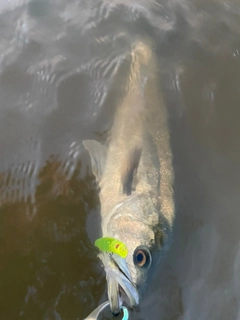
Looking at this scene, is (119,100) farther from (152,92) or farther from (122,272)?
(122,272)

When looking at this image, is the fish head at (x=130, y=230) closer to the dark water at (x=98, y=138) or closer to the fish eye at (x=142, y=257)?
the fish eye at (x=142, y=257)

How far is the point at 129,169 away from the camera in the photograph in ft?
8.12

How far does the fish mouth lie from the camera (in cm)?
199

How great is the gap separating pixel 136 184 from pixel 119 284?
2.18 feet

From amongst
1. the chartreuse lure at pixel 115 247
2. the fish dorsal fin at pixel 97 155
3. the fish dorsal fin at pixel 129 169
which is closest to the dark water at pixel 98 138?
the fish dorsal fin at pixel 97 155

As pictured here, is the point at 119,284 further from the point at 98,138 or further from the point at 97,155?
the point at 98,138

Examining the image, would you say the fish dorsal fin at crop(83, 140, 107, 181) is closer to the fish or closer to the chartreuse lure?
the fish

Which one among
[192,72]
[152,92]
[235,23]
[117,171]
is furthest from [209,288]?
[235,23]

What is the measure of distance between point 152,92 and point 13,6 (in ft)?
4.97

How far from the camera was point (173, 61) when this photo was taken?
331cm

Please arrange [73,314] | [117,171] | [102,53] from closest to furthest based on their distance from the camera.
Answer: [73,314] < [117,171] < [102,53]

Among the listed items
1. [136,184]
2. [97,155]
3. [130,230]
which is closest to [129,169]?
[136,184]

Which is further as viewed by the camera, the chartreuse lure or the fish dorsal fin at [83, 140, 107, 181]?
Answer: the fish dorsal fin at [83, 140, 107, 181]

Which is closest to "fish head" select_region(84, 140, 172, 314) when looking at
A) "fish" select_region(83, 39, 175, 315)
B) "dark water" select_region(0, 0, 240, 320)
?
"fish" select_region(83, 39, 175, 315)
